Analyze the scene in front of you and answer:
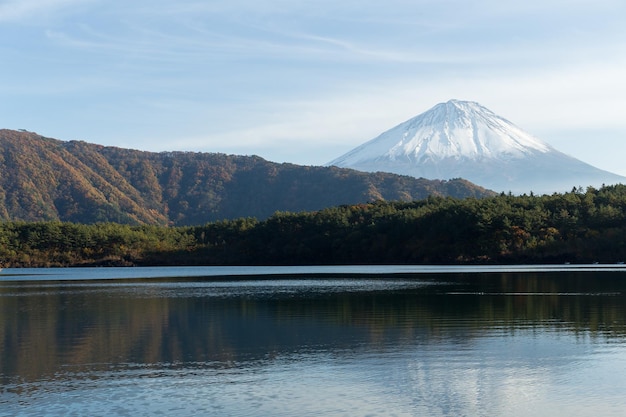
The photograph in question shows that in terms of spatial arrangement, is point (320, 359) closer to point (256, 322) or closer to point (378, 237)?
point (256, 322)

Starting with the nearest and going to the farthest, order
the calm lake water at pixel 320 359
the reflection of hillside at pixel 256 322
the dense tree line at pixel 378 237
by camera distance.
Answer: the calm lake water at pixel 320 359, the reflection of hillside at pixel 256 322, the dense tree line at pixel 378 237

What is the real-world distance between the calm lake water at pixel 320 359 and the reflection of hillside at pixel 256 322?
0.07 metres

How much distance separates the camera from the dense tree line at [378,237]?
84125 millimetres

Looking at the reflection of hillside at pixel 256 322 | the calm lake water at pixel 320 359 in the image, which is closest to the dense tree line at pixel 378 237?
the reflection of hillside at pixel 256 322

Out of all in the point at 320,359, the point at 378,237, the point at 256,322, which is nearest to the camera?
the point at 320,359

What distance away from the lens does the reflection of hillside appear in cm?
1970

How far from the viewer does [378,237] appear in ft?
337

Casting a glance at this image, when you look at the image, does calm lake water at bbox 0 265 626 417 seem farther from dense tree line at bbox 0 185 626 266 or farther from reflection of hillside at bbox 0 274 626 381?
dense tree line at bbox 0 185 626 266

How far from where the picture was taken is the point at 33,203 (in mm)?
183125

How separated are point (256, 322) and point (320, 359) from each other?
8239 mm

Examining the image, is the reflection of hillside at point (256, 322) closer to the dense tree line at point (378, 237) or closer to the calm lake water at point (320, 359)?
the calm lake water at point (320, 359)

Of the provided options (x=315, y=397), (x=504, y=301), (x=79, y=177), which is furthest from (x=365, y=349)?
(x=79, y=177)

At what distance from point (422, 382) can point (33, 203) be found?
180225 millimetres

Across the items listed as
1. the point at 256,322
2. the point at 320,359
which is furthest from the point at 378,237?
the point at 320,359
